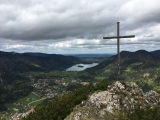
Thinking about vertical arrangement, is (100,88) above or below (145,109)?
above

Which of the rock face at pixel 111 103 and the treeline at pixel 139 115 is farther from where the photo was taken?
the rock face at pixel 111 103

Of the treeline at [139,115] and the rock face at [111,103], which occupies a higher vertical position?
the rock face at [111,103]

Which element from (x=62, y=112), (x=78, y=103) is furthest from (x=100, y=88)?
(x=62, y=112)

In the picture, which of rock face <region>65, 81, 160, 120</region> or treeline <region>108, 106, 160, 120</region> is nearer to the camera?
treeline <region>108, 106, 160, 120</region>

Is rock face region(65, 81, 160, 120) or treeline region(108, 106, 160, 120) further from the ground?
rock face region(65, 81, 160, 120)

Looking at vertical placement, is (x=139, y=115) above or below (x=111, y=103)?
below

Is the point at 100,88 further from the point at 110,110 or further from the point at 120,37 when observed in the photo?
the point at 120,37

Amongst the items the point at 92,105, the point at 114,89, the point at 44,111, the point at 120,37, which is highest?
the point at 120,37

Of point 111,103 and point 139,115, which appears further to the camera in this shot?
point 111,103
